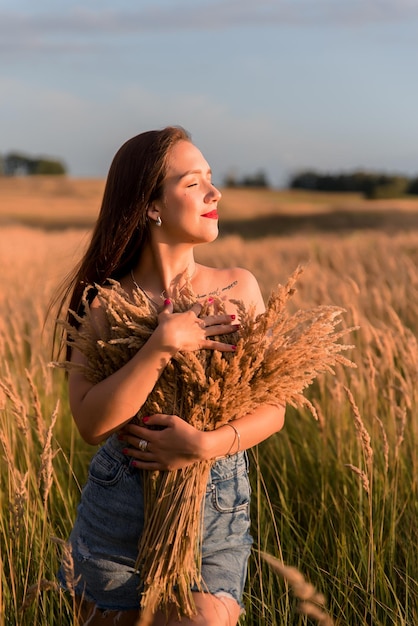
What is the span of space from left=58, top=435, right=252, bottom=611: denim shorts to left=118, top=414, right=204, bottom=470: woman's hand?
78mm

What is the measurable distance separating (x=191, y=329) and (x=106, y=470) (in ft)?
1.51

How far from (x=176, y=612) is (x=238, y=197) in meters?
60.3

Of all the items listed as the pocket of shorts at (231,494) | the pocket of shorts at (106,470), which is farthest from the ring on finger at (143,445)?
the pocket of shorts at (231,494)

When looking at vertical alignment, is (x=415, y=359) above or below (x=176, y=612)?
above

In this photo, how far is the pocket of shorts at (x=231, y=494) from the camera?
2.04 meters

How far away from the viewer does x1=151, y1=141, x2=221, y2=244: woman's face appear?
219cm

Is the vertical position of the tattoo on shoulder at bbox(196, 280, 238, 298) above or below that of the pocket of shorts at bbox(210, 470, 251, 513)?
above

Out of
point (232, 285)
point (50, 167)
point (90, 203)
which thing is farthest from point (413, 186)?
point (232, 285)

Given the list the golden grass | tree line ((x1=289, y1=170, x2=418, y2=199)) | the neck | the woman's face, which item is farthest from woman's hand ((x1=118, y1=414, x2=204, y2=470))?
tree line ((x1=289, y1=170, x2=418, y2=199))

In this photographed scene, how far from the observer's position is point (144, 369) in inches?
74.6

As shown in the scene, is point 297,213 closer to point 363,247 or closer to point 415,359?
point 363,247

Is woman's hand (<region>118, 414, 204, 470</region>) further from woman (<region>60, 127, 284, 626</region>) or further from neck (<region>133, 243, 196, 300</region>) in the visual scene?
neck (<region>133, 243, 196, 300</region>)

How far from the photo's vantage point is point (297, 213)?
162 feet

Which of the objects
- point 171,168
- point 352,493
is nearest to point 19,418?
point 171,168
